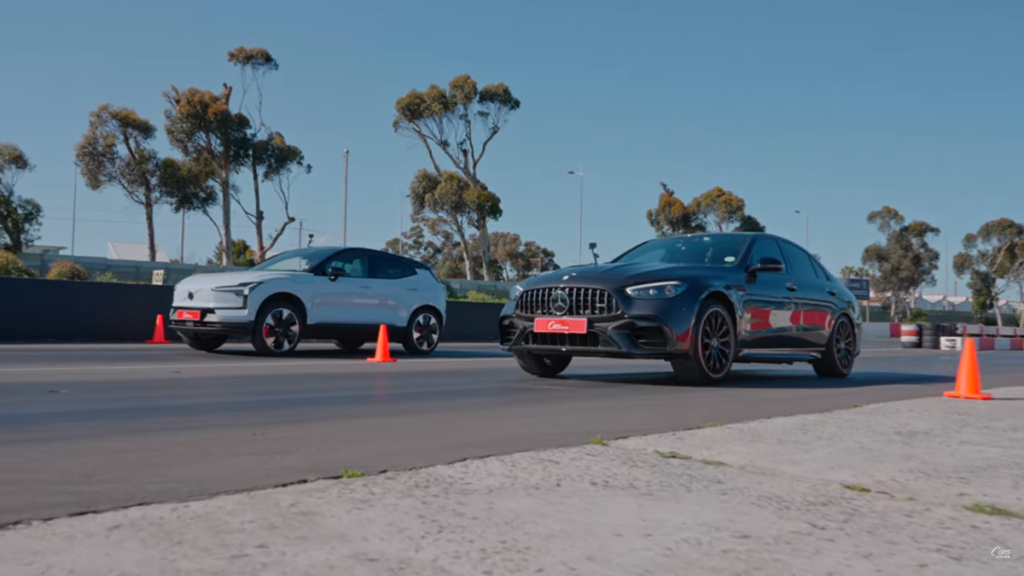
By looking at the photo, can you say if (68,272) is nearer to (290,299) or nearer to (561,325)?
(290,299)

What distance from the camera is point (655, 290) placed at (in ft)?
29.1

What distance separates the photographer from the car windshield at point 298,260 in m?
13.5

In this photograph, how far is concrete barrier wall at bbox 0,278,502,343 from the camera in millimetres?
16250

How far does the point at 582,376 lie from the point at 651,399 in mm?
2715

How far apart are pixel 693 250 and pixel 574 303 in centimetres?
173

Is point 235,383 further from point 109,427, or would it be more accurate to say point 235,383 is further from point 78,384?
point 109,427

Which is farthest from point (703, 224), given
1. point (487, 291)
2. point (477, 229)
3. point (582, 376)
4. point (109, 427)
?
point (109, 427)

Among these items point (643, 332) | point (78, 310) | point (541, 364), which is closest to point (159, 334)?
point (78, 310)

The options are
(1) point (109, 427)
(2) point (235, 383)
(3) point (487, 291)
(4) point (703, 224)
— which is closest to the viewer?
(1) point (109, 427)

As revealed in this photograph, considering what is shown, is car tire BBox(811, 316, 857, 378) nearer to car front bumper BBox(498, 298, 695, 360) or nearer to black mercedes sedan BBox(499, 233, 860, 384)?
black mercedes sedan BBox(499, 233, 860, 384)

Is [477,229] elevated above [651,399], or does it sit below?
above

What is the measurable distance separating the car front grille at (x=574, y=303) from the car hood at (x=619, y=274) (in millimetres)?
63

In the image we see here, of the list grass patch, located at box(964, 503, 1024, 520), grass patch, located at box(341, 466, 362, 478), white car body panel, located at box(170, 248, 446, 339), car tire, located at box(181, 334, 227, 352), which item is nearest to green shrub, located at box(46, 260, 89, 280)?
car tire, located at box(181, 334, 227, 352)

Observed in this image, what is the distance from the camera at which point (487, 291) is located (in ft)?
149
